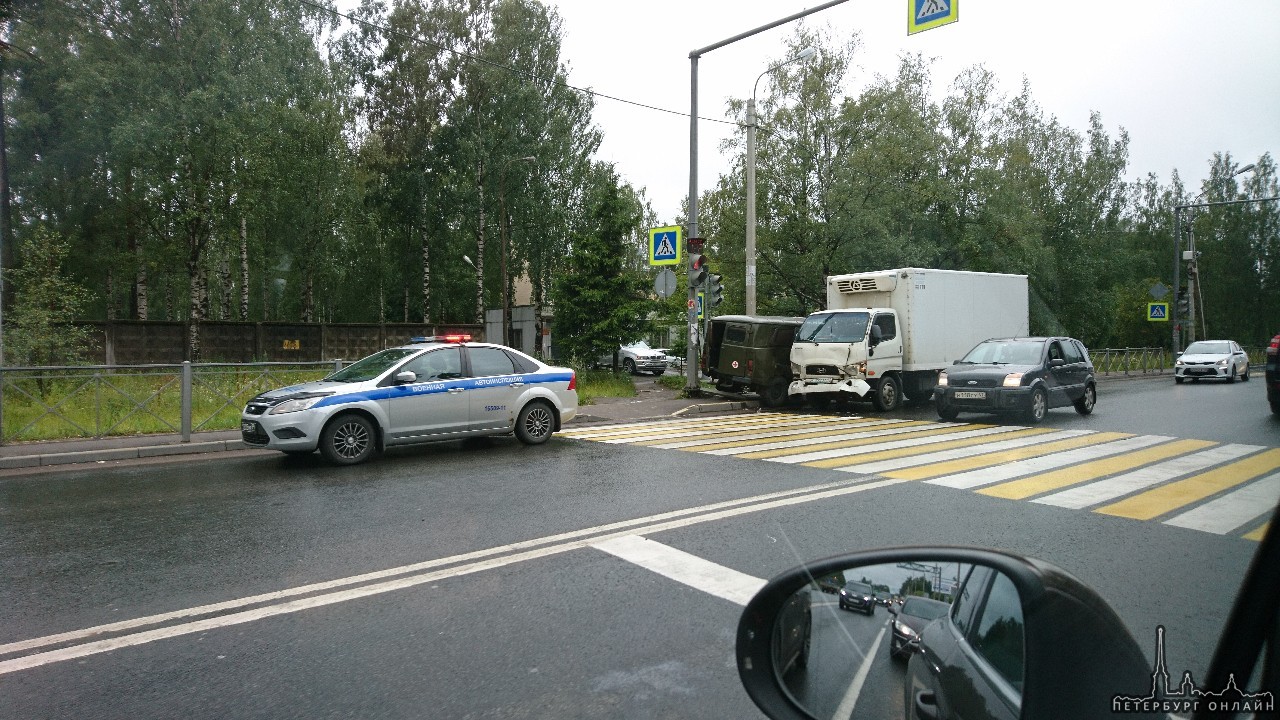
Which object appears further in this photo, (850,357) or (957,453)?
(850,357)

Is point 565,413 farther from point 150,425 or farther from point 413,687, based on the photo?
point 413,687

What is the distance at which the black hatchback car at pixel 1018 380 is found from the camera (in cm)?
1409

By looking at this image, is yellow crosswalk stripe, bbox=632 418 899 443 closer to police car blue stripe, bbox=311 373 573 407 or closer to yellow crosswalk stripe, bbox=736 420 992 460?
yellow crosswalk stripe, bbox=736 420 992 460

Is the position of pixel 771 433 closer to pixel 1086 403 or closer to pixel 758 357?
pixel 758 357

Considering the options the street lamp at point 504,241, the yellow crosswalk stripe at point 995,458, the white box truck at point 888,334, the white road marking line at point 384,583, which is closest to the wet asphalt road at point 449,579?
the white road marking line at point 384,583

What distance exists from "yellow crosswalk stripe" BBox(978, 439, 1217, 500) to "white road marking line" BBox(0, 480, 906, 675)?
1.56m

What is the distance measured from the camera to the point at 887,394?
17.0 metres

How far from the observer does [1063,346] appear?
15.5 m

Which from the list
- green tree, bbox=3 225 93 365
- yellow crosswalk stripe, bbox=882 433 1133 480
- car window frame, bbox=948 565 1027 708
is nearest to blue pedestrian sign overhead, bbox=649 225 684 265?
yellow crosswalk stripe, bbox=882 433 1133 480

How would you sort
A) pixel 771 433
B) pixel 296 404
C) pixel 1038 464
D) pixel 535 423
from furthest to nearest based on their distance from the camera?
pixel 771 433 → pixel 535 423 → pixel 296 404 → pixel 1038 464

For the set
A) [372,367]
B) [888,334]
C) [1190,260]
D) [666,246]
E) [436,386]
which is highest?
[666,246]

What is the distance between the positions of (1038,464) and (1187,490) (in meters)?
1.76

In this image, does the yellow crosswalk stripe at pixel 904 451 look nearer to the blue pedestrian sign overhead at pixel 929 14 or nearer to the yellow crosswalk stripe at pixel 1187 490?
the yellow crosswalk stripe at pixel 1187 490

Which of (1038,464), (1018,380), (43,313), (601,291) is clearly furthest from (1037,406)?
(43,313)
